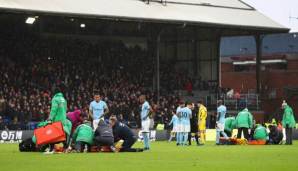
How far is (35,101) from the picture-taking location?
49.9m

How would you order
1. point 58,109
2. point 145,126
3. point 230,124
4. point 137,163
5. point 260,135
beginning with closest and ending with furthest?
point 137,163
point 58,109
point 145,126
point 260,135
point 230,124

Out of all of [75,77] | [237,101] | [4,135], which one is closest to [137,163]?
[4,135]

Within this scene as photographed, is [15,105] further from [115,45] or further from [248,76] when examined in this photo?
[248,76]

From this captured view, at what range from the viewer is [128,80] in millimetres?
61531

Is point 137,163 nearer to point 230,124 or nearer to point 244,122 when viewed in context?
point 244,122

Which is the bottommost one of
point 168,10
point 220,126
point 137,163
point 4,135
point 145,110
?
point 137,163

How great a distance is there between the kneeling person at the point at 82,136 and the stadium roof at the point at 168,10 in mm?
Answer: 19444

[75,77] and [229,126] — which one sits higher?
[75,77]

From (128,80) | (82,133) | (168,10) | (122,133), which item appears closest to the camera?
(82,133)

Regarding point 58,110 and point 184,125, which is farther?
point 184,125

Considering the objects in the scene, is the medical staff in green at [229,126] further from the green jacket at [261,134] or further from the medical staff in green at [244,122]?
the green jacket at [261,134]

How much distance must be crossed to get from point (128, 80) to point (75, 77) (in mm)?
5654

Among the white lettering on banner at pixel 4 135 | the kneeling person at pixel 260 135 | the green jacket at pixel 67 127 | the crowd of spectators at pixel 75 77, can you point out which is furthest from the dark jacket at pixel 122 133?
the crowd of spectators at pixel 75 77

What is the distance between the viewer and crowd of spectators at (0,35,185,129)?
163 feet
